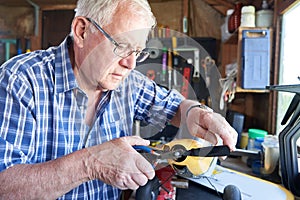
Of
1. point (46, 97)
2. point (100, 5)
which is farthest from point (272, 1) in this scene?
point (46, 97)

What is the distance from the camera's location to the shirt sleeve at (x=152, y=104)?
0.90m

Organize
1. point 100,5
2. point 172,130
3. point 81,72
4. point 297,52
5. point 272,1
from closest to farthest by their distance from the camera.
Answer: point 100,5, point 81,72, point 172,130, point 297,52, point 272,1

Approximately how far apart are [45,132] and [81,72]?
18 centimetres

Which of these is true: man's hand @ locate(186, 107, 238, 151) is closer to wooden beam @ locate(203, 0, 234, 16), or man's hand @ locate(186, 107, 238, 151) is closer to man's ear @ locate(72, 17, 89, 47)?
man's ear @ locate(72, 17, 89, 47)

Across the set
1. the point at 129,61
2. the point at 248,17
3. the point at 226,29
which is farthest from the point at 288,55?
the point at 129,61

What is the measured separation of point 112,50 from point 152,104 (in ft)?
1.03

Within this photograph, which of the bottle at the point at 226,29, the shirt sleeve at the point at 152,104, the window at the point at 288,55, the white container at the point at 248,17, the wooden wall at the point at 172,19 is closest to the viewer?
the shirt sleeve at the point at 152,104

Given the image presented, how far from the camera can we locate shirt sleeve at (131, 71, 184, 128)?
35.4 inches

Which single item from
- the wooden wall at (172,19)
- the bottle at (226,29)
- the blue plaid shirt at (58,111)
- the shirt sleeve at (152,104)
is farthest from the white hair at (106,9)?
the wooden wall at (172,19)

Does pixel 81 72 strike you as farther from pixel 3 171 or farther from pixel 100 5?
pixel 3 171

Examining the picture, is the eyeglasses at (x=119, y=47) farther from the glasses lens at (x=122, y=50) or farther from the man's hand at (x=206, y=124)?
the man's hand at (x=206, y=124)

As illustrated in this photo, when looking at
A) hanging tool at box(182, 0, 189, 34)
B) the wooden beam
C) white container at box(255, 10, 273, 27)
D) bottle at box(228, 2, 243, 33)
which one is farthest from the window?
hanging tool at box(182, 0, 189, 34)

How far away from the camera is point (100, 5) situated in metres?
0.63

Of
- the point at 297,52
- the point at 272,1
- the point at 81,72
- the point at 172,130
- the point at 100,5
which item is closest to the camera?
the point at 100,5
